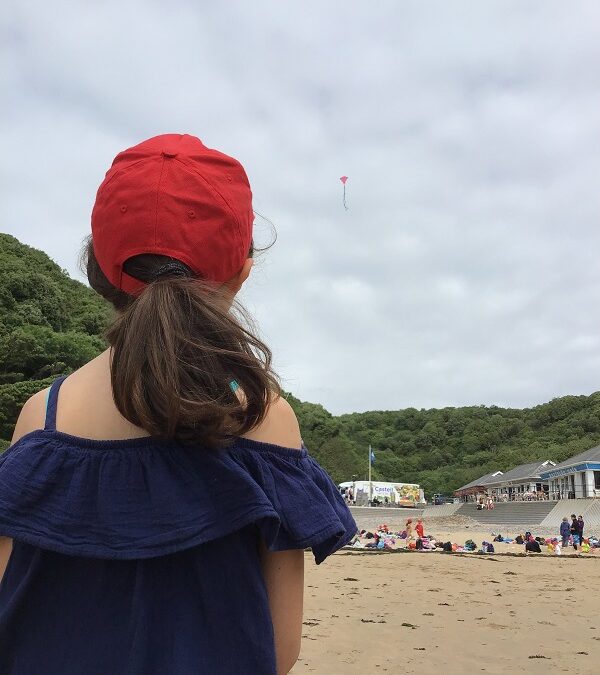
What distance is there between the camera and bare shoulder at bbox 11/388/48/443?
86cm

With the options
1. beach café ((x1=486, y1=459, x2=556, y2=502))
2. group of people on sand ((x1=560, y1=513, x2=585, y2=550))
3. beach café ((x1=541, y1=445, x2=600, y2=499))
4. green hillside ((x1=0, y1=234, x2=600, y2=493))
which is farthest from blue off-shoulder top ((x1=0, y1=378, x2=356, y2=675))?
beach café ((x1=486, y1=459, x2=556, y2=502))

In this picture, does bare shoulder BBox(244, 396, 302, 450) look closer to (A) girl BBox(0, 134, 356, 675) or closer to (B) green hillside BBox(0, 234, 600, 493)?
(A) girl BBox(0, 134, 356, 675)

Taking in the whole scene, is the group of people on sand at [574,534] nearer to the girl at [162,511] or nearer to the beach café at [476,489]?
the girl at [162,511]

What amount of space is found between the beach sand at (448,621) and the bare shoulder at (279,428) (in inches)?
168

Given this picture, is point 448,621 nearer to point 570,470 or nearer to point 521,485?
point 570,470

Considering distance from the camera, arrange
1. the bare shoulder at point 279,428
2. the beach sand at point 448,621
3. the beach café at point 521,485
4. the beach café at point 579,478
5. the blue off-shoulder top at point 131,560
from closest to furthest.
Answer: the blue off-shoulder top at point 131,560
the bare shoulder at point 279,428
the beach sand at point 448,621
the beach café at point 579,478
the beach café at point 521,485

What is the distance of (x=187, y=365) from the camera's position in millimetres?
804

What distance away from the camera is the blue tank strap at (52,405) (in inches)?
33.1

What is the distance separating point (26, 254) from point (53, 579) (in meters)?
52.8

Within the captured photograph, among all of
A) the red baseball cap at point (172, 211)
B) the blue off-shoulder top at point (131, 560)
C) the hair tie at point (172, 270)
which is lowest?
the blue off-shoulder top at point (131, 560)

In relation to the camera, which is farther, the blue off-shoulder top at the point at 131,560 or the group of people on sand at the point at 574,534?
the group of people on sand at the point at 574,534

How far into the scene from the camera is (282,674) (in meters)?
0.88


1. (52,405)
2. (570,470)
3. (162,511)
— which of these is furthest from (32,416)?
(570,470)

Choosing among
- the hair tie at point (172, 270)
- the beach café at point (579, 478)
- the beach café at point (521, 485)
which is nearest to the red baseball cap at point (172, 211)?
the hair tie at point (172, 270)
